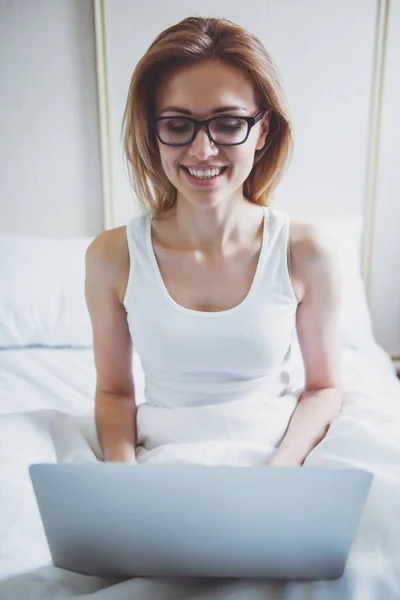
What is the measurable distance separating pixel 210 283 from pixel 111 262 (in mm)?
177

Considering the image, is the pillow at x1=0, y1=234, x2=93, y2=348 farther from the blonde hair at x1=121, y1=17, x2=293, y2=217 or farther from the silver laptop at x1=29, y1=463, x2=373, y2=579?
the silver laptop at x1=29, y1=463, x2=373, y2=579

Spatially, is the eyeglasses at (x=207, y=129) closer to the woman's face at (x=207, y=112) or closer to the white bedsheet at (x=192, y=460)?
the woman's face at (x=207, y=112)

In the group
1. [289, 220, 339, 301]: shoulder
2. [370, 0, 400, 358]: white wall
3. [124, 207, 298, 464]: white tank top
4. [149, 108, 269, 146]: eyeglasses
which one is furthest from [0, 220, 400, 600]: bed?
[149, 108, 269, 146]: eyeglasses

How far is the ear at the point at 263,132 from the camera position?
0.90 m

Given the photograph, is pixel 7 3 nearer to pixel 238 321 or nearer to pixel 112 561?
pixel 238 321

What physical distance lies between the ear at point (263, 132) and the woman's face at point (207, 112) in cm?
2

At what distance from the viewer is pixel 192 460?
2.58ft

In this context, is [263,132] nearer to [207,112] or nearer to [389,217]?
[207,112]

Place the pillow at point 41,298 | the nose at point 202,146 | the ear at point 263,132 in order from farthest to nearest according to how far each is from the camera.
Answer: the pillow at point 41,298
the ear at point 263,132
the nose at point 202,146

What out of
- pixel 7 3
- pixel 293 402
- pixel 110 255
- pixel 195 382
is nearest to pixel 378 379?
pixel 293 402

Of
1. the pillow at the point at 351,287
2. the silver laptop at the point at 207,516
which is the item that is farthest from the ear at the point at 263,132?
the pillow at the point at 351,287

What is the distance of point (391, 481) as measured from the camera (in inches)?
26.1

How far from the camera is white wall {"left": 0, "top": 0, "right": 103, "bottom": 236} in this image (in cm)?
180

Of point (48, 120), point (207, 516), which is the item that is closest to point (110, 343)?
point (207, 516)
